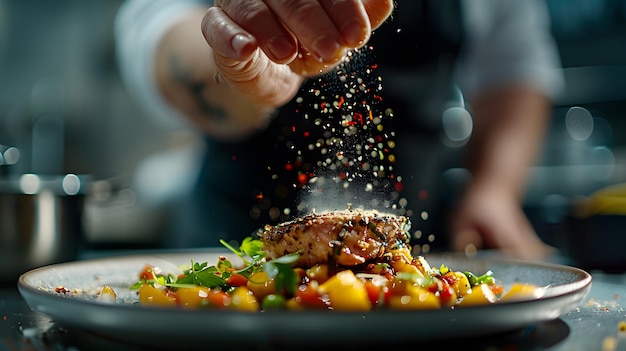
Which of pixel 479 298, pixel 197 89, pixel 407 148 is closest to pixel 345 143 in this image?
pixel 479 298

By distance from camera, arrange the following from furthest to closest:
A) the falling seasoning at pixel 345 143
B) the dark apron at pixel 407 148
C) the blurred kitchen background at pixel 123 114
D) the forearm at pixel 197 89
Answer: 1. the blurred kitchen background at pixel 123 114
2. the dark apron at pixel 407 148
3. the forearm at pixel 197 89
4. the falling seasoning at pixel 345 143

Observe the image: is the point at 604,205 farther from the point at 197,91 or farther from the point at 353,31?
the point at 197,91

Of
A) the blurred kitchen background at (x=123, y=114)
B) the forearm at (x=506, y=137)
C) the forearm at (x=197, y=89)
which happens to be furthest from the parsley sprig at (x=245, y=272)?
the blurred kitchen background at (x=123, y=114)

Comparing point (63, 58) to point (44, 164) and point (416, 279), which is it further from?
point (416, 279)

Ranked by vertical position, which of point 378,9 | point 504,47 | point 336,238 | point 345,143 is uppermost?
point 504,47

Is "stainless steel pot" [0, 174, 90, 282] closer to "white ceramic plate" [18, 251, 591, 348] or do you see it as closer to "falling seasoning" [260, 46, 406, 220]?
"falling seasoning" [260, 46, 406, 220]

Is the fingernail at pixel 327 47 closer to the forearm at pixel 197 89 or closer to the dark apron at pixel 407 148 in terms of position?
the forearm at pixel 197 89

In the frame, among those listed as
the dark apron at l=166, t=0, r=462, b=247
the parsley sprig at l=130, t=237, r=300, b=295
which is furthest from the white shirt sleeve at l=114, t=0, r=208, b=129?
the parsley sprig at l=130, t=237, r=300, b=295
